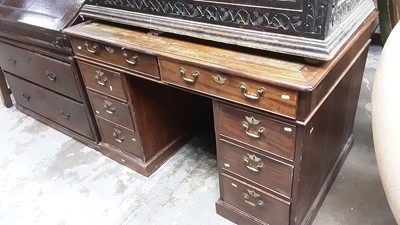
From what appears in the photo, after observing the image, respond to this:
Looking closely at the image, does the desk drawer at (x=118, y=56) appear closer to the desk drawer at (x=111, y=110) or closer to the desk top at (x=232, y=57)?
the desk top at (x=232, y=57)

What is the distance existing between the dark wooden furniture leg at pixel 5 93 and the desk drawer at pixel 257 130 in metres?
1.92

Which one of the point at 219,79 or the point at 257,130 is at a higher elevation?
the point at 219,79

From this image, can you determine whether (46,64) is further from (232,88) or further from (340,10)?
(340,10)

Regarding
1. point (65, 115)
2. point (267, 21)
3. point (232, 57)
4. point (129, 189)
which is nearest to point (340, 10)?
point (267, 21)

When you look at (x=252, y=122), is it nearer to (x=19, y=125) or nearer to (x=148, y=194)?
(x=148, y=194)

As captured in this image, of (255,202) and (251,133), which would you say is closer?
(251,133)

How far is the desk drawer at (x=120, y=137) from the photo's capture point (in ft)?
5.58

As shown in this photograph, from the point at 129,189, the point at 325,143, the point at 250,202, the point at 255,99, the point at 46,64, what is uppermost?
the point at 255,99

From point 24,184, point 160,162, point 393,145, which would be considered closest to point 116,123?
point 160,162

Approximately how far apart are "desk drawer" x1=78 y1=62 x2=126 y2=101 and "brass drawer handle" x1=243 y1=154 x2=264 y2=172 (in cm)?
67

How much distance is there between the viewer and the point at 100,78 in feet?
5.20

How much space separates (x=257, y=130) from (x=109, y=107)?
86cm

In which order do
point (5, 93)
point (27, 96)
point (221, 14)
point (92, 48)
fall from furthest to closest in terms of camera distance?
point (5, 93) → point (27, 96) → point (92, 48) → point (221, 14)

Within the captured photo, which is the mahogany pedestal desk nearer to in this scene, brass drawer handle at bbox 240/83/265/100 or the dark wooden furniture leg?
brass drawer handle at bbox 240/83/265/100
